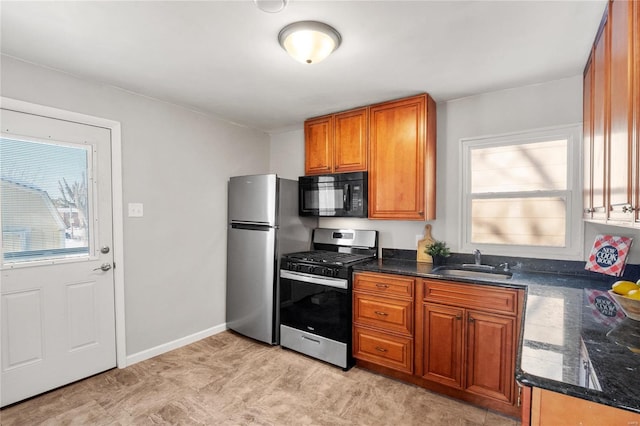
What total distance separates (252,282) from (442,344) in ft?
6.19

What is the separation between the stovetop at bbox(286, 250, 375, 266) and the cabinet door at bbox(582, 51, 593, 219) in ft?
5.63

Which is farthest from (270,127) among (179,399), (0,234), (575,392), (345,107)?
(575,392)

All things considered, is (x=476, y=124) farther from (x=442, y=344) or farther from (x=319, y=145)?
(x=442, y=344)

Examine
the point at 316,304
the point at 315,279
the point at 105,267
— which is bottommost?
the point at 316,304

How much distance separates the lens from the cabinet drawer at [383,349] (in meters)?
2.44

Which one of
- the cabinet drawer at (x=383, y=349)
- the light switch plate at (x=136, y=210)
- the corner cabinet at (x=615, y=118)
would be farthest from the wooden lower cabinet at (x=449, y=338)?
the light switch plate at (x=136, y=210)

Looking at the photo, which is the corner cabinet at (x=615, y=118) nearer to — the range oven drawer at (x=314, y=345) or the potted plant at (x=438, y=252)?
the potted plant at (x=438, y=252)

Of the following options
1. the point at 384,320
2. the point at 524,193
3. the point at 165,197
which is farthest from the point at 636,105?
the point at 165,197

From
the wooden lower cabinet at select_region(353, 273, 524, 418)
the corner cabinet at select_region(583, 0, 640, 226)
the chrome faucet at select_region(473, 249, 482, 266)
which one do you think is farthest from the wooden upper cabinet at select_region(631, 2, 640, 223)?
the chrome faucet at select_region(473, 249, 482, 266)

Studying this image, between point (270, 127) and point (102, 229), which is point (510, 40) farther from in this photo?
point (102, 229)

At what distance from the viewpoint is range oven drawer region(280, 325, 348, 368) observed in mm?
2685

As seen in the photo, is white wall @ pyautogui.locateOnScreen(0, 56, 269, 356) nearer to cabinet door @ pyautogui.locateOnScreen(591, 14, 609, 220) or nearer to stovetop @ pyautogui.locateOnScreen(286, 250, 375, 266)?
stovetop @ pyautogui.locateOnScreen(286, 250, 375, 266)

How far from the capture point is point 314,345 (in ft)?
9.35

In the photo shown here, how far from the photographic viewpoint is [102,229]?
256 cm
